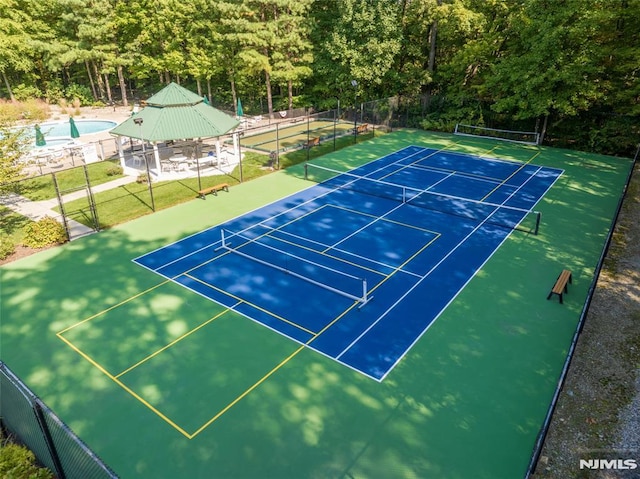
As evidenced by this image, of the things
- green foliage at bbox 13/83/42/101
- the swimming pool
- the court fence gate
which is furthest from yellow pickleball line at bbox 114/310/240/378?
green foliage at bbox 13/83/42/101

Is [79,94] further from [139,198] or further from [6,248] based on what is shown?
[6,248]

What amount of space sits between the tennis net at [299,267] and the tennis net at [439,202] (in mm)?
6485

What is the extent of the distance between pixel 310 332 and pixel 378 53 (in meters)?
28.8

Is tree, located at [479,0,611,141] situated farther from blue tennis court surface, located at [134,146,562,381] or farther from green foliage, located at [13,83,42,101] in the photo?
green foliage, located at [13,83,42,101]

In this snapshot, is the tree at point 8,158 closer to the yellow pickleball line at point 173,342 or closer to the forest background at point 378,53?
the yellow pickleball line at point 173,342

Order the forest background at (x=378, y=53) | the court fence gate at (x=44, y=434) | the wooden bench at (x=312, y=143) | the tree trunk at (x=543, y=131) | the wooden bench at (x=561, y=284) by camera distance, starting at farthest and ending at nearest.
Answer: the tree trunk at (x=543, y=131), the wooden bench at (x=312, y=143), the forest background at (x=378, y=53), the wooden bench at (x=561, y=284), the court fence gate at (x=44, y=434)

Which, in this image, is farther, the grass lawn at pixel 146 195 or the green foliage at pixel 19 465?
the grass lawn at pixel 146 195

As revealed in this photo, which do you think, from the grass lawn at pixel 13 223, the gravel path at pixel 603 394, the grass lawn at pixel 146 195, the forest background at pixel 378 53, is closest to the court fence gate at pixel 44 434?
the gravel path at pixel 603 394

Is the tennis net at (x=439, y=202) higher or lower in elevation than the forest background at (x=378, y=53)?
lower

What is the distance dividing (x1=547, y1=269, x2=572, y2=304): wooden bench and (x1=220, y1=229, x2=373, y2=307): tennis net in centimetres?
555

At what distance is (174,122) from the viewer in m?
25.1

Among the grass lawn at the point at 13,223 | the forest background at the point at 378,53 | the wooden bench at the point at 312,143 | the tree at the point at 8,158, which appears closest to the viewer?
the tree at the point at 8,158

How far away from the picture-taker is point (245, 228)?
19.2 m

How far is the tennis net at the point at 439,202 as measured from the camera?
19797 mm
